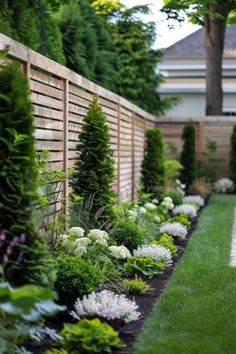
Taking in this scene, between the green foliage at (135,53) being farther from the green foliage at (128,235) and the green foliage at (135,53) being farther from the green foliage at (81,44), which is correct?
the green foliage at (128,235)

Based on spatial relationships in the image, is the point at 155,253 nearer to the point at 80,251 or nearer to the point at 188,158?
the point at 80,251

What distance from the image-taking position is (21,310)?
254 cm

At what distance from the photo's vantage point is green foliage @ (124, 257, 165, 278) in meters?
5.54

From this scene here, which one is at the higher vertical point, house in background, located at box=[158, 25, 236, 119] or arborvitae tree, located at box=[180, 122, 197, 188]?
house in background, located at box=[158, 25, 236, 119]

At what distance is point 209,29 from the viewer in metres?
17.3

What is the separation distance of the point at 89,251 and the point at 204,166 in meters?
11.9

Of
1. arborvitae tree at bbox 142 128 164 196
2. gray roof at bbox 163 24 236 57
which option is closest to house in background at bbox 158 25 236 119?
gray roof at bbox 163 24 236 57

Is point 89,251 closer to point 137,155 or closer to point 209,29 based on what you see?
point 137,155

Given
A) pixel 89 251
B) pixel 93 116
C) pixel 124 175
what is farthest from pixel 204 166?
Answer: pixel 89 251

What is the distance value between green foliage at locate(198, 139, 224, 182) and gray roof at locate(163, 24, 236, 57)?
7.86 metres

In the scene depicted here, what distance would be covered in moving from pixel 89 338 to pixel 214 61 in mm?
15471

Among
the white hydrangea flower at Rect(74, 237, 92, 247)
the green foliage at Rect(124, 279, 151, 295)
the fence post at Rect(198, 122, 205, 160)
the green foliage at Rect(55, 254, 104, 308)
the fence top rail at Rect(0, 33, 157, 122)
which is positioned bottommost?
the green foliage at Rect(124, 279, 151, 295)

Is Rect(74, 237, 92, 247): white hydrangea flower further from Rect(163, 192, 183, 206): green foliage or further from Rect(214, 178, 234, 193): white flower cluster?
Rect(214, 178, 234, 193): white flower cluster

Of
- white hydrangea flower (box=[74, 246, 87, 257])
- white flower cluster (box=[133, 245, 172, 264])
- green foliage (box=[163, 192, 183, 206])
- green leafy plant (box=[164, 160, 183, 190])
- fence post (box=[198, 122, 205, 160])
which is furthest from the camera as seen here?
fence post (box=[198, 122, 205, 160])
